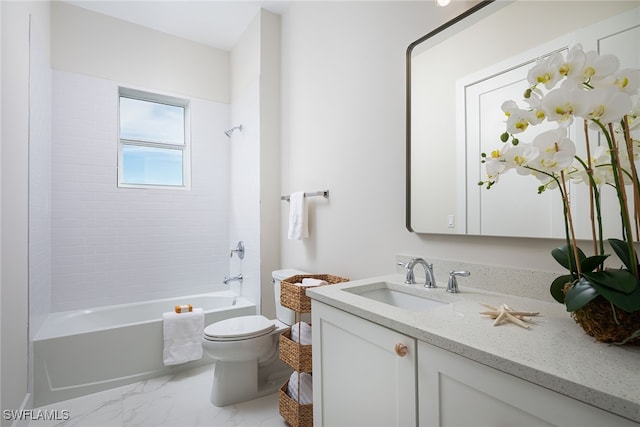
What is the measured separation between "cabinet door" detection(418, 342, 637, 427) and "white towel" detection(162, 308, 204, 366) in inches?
80.4

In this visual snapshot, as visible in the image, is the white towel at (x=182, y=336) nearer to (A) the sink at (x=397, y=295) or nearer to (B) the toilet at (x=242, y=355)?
(B) the toilet at (x=242, y=355)

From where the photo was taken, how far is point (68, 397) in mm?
2047

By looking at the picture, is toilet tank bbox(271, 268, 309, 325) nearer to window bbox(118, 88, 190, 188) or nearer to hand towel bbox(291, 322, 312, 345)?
hand towel bbox(291, 322, 312, 345)

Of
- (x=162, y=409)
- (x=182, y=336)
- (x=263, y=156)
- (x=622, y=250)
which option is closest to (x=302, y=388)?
(x=162, y=409)

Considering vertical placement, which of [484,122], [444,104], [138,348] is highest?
[444,104]

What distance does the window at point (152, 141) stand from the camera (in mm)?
2955

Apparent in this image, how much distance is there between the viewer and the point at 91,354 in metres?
2.14

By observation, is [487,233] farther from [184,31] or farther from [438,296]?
[184,31]

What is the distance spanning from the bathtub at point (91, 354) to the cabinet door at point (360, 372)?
1598 millimetres

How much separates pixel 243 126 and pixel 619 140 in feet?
9.11

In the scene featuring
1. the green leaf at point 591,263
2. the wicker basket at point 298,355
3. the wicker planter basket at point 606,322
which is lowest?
the wicker basket at point 298,355

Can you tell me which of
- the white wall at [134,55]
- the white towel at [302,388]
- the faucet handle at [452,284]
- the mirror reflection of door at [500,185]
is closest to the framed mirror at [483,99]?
the mirror reflection of door at [500,185]

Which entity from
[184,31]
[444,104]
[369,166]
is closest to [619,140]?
[444,104]

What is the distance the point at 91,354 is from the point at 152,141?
77.3 inches
